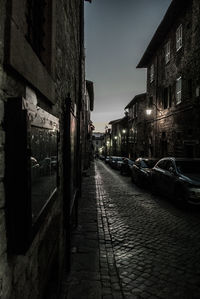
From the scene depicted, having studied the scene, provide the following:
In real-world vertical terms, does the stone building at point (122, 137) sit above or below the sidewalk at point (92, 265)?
above

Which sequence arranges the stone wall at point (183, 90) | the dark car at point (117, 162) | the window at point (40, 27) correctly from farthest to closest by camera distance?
the dark car at point (117, 162), the stone wall at point (183, 90), the window at point (40, 27)

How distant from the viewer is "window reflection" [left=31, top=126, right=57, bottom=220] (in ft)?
6.79

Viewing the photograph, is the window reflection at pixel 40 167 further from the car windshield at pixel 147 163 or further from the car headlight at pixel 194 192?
the car windshield at pixel 147 163

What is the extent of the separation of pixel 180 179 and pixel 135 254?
13.9 ft

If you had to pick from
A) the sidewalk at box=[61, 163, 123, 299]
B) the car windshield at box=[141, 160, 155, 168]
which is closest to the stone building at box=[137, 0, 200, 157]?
the car windshield at box=[141, 160, 155, 168]

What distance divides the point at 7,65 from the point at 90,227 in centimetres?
554

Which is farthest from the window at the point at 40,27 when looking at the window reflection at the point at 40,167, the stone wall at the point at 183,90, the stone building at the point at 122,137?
the stone building at the point at 122,137

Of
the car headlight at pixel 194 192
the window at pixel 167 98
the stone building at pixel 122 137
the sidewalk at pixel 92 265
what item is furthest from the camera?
the stone building at pixel 122 137

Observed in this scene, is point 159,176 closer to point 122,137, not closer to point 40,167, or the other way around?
point 40,167

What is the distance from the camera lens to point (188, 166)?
9.28 metres

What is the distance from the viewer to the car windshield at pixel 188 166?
9016 mm

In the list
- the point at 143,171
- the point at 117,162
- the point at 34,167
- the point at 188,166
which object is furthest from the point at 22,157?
the point at 117,162

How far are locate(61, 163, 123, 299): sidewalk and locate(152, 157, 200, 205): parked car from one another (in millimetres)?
2892

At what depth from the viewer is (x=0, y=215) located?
59.9 inches
